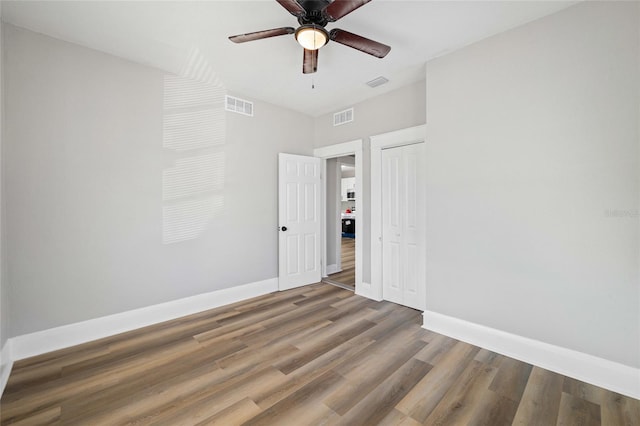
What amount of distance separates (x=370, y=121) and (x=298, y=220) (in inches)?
77.4

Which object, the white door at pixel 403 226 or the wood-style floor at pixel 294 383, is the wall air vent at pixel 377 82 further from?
the wood-style floor at pixel 294 383

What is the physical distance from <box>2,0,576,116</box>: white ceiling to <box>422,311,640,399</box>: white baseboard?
2.87 meters

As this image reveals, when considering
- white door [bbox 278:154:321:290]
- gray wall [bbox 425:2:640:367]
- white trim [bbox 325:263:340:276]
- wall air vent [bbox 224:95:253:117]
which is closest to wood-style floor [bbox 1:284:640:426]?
gray wall [bbox 425:2:640:367]

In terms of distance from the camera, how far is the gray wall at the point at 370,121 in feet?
11.7

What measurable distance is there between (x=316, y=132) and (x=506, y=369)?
4.24 m

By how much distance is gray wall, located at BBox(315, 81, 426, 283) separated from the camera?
355 centimetres

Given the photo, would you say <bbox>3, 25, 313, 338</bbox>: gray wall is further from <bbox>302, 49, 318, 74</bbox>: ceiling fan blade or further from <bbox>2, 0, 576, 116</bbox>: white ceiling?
<bbox>302, 49, 318, 74</bbox>: ceiling fan blade

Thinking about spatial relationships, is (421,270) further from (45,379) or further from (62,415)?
(45,379)

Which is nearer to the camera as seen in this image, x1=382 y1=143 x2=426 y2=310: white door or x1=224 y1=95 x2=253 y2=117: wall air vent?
x1=382 y1=143 x2=426 y2=310: white door

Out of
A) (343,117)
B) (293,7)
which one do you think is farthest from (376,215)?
(293,7)

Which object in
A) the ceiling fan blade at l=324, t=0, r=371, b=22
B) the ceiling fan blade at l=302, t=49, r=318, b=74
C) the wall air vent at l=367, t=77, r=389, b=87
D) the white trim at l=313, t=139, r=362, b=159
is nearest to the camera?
the ceiling fan blade at l=324, t=0, r=371, b=22

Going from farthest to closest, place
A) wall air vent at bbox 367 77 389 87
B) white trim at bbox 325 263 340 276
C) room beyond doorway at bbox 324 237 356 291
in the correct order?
white trim at bbox 325 263 340 276 → room beyond doorway at bbox 324 237 356 291 → wall air vent at bbox 367 77 389 87

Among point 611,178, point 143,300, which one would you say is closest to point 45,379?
point 143,300

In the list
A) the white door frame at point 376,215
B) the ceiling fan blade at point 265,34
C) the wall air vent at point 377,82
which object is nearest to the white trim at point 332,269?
the white door frame at point 376,215
